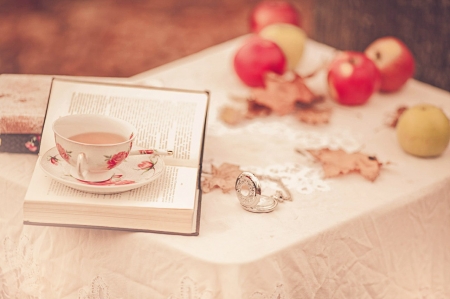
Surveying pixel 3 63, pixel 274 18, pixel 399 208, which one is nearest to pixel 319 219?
pixel 399 208

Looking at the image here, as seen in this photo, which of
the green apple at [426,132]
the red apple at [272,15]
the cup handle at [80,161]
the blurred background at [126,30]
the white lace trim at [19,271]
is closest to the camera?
the cup handle at [80,161]

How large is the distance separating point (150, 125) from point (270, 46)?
0.52 m

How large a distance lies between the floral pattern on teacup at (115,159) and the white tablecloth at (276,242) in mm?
110

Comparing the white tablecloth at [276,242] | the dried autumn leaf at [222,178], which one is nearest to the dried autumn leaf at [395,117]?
the white tablecloth at [276,242]

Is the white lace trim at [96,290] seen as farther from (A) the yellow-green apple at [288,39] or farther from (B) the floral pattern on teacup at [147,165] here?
(A) the yellow-green apple at [288,39]

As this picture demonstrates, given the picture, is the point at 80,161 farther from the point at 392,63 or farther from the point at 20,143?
the point at 392,63

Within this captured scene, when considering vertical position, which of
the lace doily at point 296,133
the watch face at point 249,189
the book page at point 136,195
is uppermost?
the lace doily at point 296,133

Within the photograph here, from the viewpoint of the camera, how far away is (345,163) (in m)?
1.11

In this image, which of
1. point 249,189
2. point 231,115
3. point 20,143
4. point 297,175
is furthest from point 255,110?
point 20,143

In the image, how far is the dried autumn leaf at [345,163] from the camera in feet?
3.54

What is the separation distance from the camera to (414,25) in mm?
1722

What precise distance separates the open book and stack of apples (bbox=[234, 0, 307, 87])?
15.0 inches

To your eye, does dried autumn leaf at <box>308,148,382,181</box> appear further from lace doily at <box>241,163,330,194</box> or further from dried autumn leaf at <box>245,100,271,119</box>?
dried autumn leaf at <box>245,100,271,119</box>

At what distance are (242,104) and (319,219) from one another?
1.64ft
